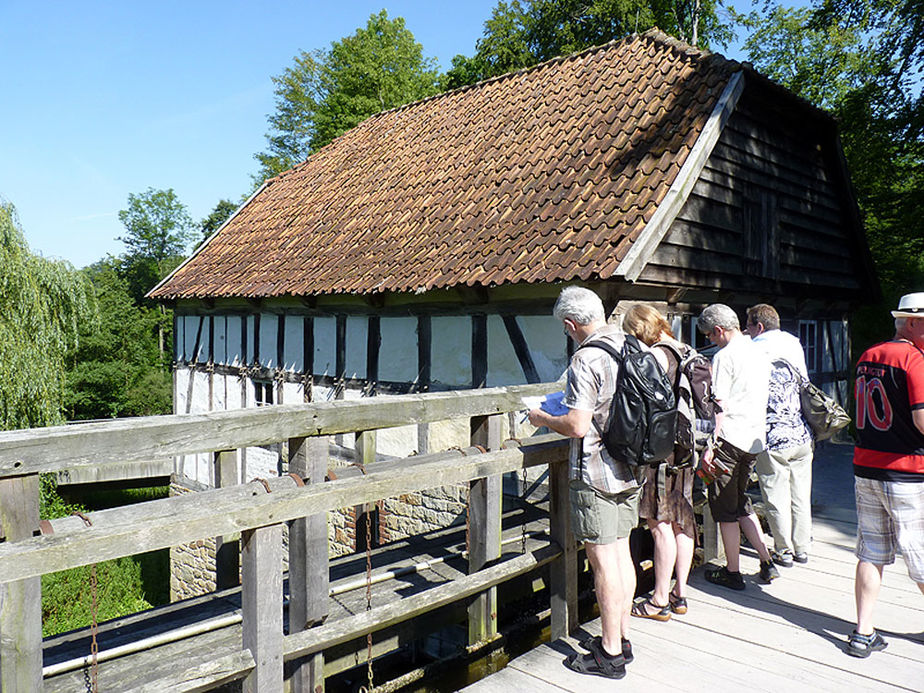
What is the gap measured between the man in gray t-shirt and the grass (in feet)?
45.6

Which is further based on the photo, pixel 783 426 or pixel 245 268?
pixel 245 268

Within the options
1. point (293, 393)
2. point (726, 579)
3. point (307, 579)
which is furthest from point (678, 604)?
point (293, 393)

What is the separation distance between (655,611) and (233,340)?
10459mm

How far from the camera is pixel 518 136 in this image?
9930mm

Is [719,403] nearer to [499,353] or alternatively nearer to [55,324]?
[499,353]

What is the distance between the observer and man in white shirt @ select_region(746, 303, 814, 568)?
15.0ft

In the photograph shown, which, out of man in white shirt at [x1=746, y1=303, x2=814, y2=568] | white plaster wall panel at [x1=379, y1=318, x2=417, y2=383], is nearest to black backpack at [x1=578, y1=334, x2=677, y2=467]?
→ man in white shirt at [x1=746, y1=303, x2=814, y2=568]

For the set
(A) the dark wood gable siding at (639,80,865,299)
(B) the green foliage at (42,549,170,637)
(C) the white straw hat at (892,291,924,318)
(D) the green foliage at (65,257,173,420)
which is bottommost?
(B) the green foliage at (42,549,170,637)

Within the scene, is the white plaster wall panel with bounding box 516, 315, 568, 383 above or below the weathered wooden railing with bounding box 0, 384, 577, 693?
above

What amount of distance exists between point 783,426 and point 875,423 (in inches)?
52.0

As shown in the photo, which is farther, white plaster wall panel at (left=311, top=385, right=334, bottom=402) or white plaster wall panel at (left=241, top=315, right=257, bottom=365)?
white plaster wall panel at (left=241, top=315, right=257, bottom=365)

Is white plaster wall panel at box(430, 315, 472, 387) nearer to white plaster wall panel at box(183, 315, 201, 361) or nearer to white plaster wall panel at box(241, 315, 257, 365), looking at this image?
white plaster wall panel at box(241, 315, 257, 365)

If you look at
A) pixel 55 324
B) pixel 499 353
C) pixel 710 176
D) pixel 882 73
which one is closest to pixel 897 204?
pixel 882 73

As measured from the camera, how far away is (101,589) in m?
17.5
